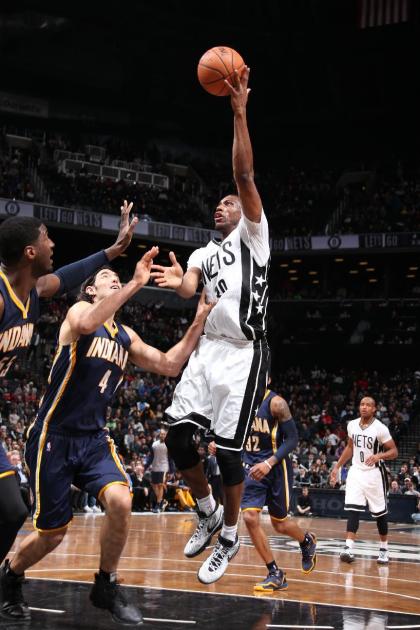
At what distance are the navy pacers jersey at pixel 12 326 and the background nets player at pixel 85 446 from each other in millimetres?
510

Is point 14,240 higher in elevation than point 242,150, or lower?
lower

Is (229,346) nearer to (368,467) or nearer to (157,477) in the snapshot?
(368,467)

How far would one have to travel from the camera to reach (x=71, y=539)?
553 inches

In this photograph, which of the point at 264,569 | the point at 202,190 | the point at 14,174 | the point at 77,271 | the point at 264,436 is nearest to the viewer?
the point at 77,271

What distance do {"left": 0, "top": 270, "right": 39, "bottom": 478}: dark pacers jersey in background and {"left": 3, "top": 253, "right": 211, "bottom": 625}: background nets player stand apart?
1.69ft

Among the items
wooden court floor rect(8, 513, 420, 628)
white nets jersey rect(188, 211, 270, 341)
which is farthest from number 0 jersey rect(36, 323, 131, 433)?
wooden court floor rect(8, 513, 420, 628)

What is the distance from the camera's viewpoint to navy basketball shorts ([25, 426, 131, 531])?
641 cm

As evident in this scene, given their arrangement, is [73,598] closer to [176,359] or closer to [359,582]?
[176,359]

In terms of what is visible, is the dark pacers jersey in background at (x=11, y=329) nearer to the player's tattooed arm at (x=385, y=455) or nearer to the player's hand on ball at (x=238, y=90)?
the player's hand on ball at (x=238, y=90)

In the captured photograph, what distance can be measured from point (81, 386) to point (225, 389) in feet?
3.52

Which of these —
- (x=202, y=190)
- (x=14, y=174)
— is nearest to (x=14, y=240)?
(x=14, y=174)

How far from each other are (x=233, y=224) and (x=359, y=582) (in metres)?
5.51

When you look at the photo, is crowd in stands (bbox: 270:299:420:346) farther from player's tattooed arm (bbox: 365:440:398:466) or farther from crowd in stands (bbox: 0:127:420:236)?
player's tattooed arm (bbox: 365:440:398:466)

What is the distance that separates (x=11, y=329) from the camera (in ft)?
18.6
